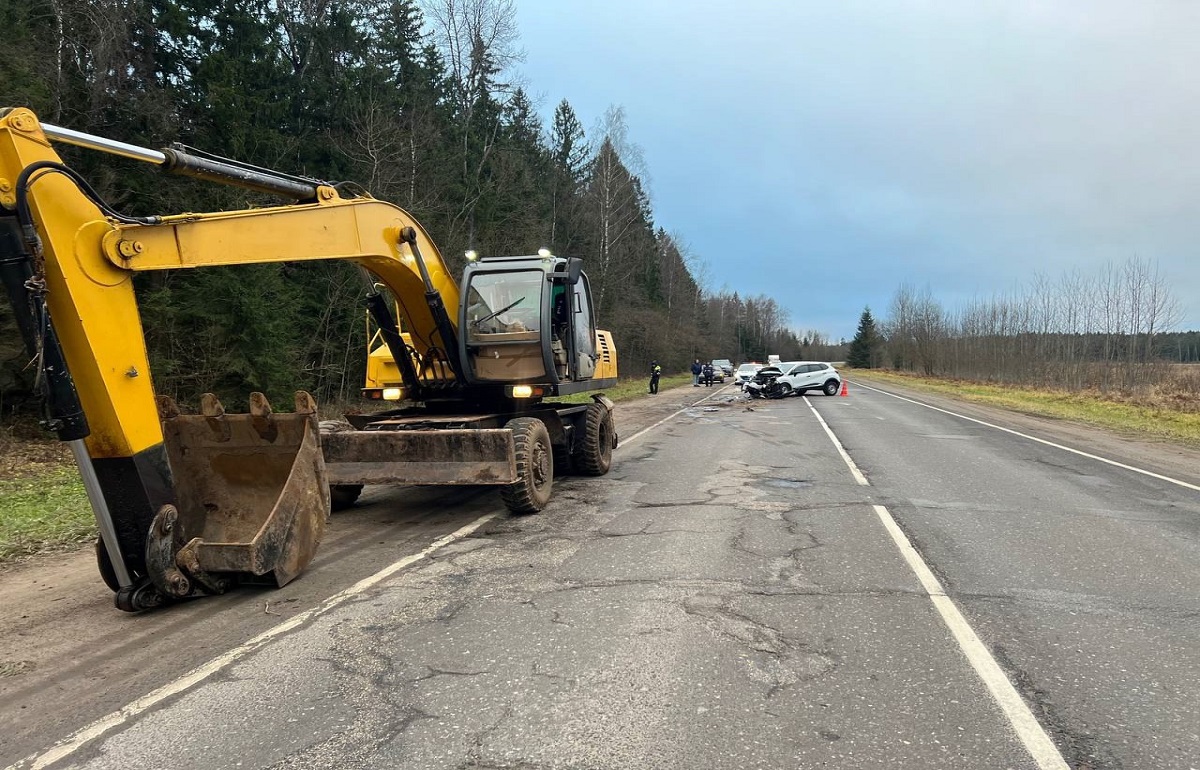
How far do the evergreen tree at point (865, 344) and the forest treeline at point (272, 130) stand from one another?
80.3 metres

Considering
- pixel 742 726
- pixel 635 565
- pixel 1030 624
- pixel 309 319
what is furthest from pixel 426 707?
pixel 309 319

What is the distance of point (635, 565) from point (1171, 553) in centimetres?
485

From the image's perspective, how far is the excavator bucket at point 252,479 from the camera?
201 inches

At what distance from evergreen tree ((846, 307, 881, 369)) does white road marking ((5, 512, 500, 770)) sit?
110 m

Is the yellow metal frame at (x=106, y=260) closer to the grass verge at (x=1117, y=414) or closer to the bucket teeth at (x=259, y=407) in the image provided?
the bucket teeth at (x=259, y=407)

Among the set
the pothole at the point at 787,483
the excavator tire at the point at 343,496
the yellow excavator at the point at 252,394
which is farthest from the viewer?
the pothole at the point at 787,483

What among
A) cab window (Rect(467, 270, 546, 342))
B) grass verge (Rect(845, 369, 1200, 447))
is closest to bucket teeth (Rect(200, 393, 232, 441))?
cab window (Rect(467, 270, 546, 342))

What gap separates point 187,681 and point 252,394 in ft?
6.41

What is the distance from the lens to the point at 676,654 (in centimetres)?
400

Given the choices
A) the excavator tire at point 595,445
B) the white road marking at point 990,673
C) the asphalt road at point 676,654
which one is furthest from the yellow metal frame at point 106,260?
the excavator tire at point 595,445

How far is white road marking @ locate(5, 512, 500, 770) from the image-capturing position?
3.05m

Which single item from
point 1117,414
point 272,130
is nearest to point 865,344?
point 1117,414

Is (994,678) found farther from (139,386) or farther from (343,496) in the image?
(343,496)

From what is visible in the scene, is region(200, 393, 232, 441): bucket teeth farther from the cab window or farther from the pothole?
the pothole
